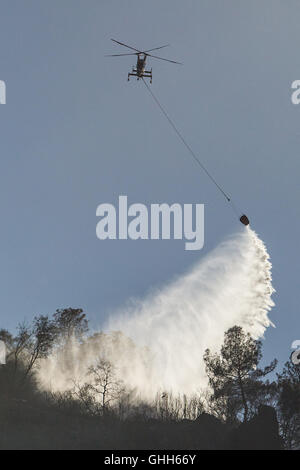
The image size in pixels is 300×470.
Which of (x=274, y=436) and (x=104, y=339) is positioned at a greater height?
(x=104, y=339)

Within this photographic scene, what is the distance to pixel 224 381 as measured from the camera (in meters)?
66.3

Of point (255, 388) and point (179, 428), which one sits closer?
point (255, 388)

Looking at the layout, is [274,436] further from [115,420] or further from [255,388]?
[115,420]

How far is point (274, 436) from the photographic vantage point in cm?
6234

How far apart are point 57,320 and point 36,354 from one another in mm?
15059
